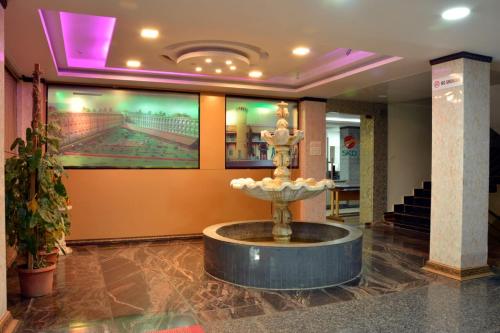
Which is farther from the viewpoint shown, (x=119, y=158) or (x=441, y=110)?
(x=119, y=158)

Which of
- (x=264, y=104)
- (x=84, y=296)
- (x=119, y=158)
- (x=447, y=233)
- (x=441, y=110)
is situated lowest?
(x=84, y=296)

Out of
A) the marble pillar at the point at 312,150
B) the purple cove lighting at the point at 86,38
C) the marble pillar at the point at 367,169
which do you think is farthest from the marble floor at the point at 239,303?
the marble pillar at the point at 367,169

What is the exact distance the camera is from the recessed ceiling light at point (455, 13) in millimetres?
3258

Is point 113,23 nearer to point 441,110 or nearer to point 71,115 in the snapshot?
point 71,115

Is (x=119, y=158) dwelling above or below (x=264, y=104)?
below

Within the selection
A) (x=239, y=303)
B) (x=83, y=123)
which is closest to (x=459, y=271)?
(x=239, y=303)

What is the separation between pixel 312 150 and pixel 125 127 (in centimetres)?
364

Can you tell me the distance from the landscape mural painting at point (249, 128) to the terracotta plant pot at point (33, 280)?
402 cm

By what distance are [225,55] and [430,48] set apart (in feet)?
7.98

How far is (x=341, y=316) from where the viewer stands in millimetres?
3404

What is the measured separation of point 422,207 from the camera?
8398 millimetres

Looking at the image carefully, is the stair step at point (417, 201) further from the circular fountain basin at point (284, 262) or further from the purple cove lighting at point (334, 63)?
the circular fountain basin at point (284, 262)

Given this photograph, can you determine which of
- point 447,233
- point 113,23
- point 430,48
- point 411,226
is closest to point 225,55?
point 113,23

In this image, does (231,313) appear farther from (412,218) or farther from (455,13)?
(412,218)
